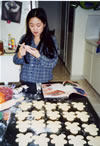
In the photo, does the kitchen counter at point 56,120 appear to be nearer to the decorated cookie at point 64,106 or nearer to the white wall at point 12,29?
the decorated cookie at point 64,106

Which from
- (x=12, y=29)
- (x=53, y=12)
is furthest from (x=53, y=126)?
(x=53, y=12)

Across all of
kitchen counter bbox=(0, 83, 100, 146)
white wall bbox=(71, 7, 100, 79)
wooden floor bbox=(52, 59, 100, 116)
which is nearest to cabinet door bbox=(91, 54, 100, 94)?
wooden floor bbox=(52, 59, 100, 116)

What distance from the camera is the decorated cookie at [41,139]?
0.70 meters

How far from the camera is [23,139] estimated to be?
0.73m

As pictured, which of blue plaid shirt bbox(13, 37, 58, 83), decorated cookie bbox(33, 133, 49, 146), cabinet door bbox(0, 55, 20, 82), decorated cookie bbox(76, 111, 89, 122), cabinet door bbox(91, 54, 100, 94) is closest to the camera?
decorated cookie bbox(33, 133, 49, 146)

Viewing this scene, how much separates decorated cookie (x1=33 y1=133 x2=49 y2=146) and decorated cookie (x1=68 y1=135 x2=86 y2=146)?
0.10m

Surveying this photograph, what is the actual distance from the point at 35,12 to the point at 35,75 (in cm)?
48

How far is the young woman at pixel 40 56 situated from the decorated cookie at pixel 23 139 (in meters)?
0.44

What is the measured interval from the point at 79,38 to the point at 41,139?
8.74 feet

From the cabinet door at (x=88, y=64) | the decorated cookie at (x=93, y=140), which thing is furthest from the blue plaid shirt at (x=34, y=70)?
the cabinet door at (x=88, y=64)

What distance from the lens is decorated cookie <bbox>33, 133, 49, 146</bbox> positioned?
2.31 ft

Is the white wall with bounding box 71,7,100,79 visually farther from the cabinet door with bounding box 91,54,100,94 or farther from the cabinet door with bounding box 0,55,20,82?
the cabinet door with bounding box 0,55,20,82

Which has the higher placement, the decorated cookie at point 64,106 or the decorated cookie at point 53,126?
the decorated cookie at point 64,106

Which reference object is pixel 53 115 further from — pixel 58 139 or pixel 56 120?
pixel 58 139
